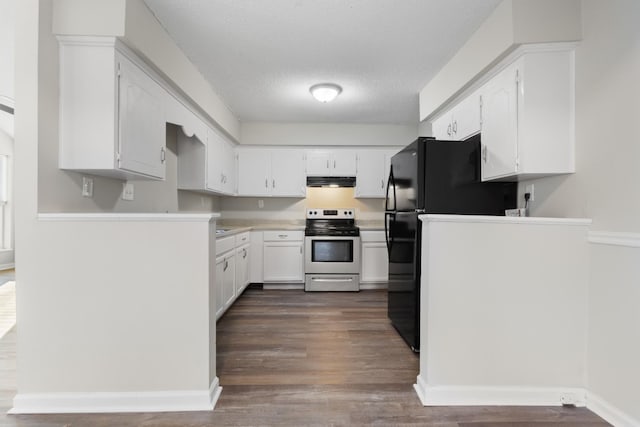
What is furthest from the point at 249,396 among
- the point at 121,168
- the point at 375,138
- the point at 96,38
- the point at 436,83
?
the point at 375,138

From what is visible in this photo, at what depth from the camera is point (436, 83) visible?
278 cm

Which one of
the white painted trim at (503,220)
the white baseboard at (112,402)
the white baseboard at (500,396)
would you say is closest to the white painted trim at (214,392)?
the white baseboard at (112,402)

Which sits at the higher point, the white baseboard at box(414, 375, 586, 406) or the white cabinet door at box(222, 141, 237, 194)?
the white cabinet door at box(222, 141, 237, 194)

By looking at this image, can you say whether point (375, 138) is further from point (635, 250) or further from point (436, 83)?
point (635, 250)

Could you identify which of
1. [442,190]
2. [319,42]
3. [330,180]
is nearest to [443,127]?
[442,190]

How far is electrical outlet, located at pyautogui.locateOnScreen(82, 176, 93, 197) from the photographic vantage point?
1.80 m

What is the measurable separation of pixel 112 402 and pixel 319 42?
2612mm

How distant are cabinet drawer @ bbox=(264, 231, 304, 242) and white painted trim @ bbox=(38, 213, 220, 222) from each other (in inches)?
101

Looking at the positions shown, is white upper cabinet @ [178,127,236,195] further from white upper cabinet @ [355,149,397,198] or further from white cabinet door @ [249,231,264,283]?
white upper cabinet @ [355,149,397,198]

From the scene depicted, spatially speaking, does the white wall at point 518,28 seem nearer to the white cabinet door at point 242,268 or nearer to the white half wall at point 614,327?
the white half wall at point 614,327

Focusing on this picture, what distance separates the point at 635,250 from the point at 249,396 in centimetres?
211

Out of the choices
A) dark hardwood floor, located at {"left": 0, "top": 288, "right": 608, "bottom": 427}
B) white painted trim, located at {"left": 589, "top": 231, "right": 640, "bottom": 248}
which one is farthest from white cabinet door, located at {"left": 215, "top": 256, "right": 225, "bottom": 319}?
white painted trim, located at {"left": 589, "top": 231, "right": 640, "bottom": 248}

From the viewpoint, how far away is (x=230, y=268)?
10.4 feet

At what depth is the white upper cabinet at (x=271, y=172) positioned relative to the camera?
443cm
